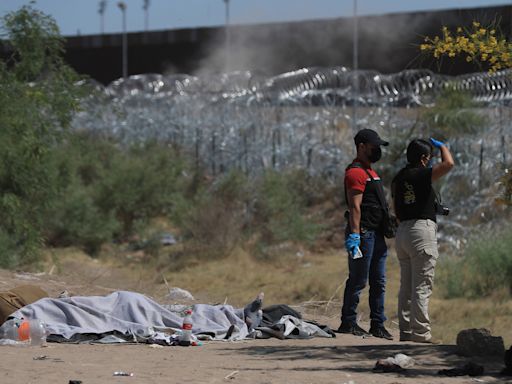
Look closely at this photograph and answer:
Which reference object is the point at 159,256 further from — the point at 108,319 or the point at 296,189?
the point at 108,319

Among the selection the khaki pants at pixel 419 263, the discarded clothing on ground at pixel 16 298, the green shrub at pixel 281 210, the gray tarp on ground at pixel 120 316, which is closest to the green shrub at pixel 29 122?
the green shrub at pixel 281 210

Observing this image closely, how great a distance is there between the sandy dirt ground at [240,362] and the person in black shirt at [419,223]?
0.32 metres

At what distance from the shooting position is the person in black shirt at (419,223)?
8.66 meters

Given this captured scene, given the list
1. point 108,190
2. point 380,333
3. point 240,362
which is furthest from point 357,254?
point 108,190

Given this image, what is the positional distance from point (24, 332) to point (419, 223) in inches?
123

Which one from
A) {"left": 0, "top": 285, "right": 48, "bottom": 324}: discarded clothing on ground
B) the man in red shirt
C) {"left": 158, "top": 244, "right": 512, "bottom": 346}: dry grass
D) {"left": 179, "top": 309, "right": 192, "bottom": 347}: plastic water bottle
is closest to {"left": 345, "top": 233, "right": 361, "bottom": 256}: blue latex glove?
the man in red shirt

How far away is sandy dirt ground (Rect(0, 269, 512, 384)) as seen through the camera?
694cm

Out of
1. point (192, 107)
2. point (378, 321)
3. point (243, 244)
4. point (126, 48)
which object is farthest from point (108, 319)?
point (126, 48)

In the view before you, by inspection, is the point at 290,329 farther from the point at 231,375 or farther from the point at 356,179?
the point at 231,375

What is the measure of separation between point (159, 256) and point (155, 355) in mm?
11218

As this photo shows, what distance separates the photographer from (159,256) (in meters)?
19.2

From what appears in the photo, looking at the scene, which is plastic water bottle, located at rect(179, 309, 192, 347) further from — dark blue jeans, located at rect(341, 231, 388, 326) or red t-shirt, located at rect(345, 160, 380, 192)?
red t-shirt, located at rect(345, 160, 380, 192)

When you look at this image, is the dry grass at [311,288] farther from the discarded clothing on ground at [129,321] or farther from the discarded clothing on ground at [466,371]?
the discarded clothing on ground at [466,371]

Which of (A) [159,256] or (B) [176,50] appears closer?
(A) [159,256]
